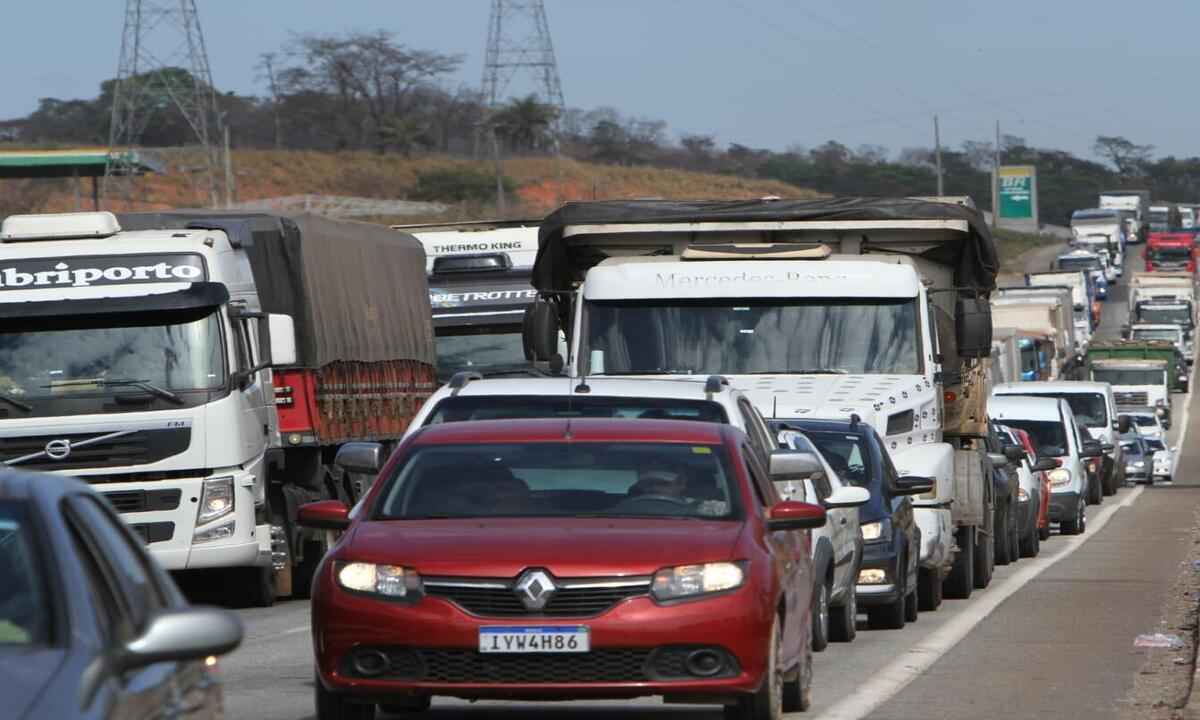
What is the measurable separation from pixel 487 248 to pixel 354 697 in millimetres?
18432

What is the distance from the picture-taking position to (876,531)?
626 inches

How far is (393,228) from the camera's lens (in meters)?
26.3

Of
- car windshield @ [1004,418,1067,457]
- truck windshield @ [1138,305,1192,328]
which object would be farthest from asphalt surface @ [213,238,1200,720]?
truck windshield @ [1138,305,1192,328]

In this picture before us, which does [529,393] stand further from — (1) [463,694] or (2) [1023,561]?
(2) [1023,561]

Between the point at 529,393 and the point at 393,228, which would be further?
the point at 393,228

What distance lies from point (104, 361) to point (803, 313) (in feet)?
17.5

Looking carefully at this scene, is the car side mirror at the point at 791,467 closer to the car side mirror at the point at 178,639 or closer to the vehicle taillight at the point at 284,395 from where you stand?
the car side mirror at the point at 178,639

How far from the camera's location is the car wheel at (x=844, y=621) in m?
14.7

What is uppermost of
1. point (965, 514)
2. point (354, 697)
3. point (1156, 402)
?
point (354, 697)

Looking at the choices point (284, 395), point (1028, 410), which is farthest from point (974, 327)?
point (1028, 410)

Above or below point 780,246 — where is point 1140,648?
below

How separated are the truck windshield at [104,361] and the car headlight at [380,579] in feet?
27.1

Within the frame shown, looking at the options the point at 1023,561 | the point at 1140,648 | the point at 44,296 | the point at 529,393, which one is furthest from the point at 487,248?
the point at 529,393

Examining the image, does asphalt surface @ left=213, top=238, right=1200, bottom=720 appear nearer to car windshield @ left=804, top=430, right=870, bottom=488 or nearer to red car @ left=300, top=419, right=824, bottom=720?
car windshield @ left=804, top=430, right=870, bottom=488
